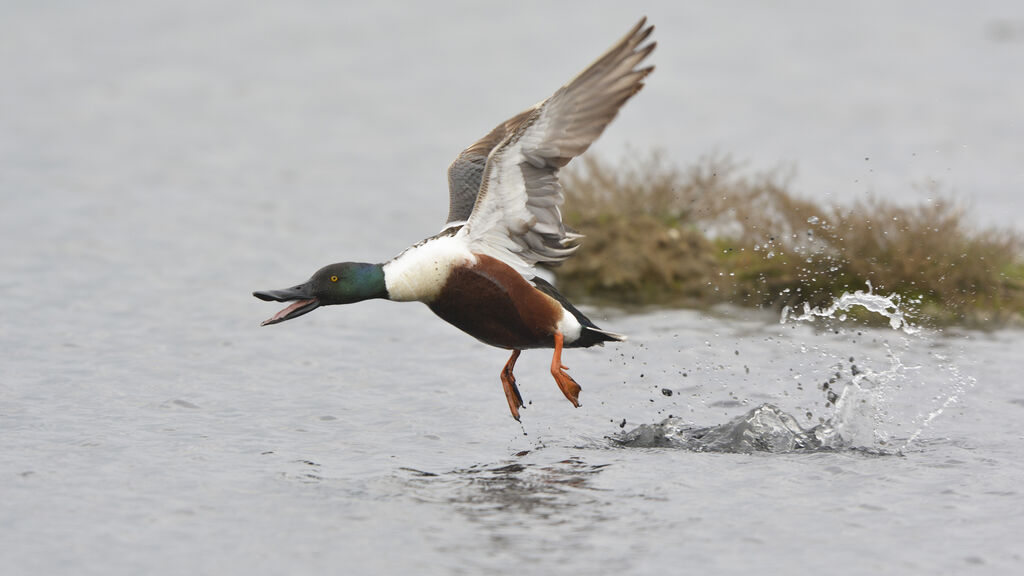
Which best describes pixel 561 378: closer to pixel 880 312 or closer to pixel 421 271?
pixel 421 271

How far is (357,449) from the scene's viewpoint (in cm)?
805

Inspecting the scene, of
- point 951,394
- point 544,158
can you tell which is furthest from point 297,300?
point 951,394

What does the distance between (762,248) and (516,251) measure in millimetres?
5071

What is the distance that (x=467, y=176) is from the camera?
8781 millimetres

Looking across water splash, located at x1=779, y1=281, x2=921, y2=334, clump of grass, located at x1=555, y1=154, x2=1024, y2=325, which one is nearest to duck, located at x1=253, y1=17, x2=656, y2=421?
water splash, located at x1=779, y1=281, x2=921, y2=334

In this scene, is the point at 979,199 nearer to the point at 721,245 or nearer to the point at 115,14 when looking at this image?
the point at 721,245

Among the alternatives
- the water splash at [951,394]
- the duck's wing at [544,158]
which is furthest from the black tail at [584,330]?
the water splash at [951,394]

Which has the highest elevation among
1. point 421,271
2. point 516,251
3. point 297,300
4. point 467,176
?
point 467,176

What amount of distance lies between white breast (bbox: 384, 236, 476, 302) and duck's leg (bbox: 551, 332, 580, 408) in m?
Answer: 0.68

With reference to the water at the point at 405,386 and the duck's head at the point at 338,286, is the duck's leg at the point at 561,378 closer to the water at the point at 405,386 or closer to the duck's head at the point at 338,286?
the water at the point at 405,386

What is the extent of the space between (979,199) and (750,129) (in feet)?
18.0

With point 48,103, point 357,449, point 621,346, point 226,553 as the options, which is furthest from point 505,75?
point 226,553

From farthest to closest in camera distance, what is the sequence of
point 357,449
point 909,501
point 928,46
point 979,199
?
point 928,46
point 979,199
point 357,449
point 909,501

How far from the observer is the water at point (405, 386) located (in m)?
6.50
